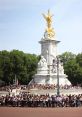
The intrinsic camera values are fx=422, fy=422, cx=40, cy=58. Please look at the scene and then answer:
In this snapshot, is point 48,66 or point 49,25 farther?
point 49,25

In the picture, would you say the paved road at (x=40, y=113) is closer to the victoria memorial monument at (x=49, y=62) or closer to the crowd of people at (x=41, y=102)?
the crowd of people at (x=41, y=102)

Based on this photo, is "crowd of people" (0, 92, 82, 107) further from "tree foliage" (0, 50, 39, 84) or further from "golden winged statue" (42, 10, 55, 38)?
"tree foliage" (0, 50, 39, 84)

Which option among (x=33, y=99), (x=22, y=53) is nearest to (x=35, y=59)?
(x=22, y=53)

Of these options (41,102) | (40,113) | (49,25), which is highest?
(49,25)

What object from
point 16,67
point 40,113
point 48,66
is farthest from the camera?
point 16,67

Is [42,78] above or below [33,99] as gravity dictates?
above

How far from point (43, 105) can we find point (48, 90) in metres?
22.6

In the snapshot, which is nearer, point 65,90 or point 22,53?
point 65,90

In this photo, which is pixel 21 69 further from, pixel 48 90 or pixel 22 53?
pixel 48 90

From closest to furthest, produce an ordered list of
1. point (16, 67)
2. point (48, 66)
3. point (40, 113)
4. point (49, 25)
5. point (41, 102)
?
point (40, 113) → point (41, 102) → point (48, 66) → point (49, 25) → point (16, 67)

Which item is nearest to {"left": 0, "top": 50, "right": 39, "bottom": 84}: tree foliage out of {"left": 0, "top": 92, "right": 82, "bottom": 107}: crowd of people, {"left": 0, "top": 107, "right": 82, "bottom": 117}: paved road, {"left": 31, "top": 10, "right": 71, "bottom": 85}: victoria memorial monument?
{"left": 31, "top": 10, "right": 71, "bottom": 85}: victoria memorial monument

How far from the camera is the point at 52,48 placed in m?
83.4

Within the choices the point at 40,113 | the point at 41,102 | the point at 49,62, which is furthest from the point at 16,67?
the point at 40,113

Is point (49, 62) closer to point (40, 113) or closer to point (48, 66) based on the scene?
point (48, 66)
